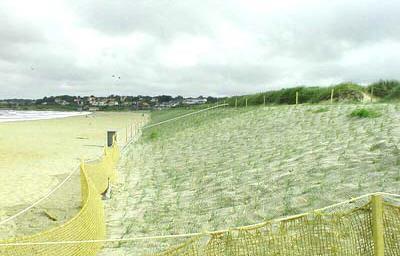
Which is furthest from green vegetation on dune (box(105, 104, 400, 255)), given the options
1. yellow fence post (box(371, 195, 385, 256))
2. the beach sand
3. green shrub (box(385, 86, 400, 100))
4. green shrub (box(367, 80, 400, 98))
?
green shrub (box(367, 80, 400, 98))

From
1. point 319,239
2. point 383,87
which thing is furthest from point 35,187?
point 383,87

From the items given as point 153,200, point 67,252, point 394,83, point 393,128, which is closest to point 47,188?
point 153,200

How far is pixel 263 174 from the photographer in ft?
34.3

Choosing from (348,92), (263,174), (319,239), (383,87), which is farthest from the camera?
(383,87)

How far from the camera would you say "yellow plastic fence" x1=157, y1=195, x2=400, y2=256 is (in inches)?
193

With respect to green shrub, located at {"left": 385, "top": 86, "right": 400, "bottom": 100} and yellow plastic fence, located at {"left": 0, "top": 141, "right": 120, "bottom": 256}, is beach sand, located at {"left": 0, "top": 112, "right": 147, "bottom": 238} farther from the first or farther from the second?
green shrub, located at {"left": 385, "top": 86, "right": 400, "bottom": 100}

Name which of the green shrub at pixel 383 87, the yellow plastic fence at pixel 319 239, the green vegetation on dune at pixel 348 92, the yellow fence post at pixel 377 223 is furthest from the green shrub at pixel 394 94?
the yellow fence post at pixel 377 223

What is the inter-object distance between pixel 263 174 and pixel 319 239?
5054 millimetres

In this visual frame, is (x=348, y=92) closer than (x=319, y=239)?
No

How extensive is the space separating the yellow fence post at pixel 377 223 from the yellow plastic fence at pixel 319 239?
12 centimetres

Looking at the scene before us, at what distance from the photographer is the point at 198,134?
2312cm

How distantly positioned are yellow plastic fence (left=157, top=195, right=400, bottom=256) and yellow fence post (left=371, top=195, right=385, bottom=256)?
0.12 metres

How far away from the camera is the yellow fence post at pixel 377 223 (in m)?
4.34

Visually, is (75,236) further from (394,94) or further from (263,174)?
(394,94)
